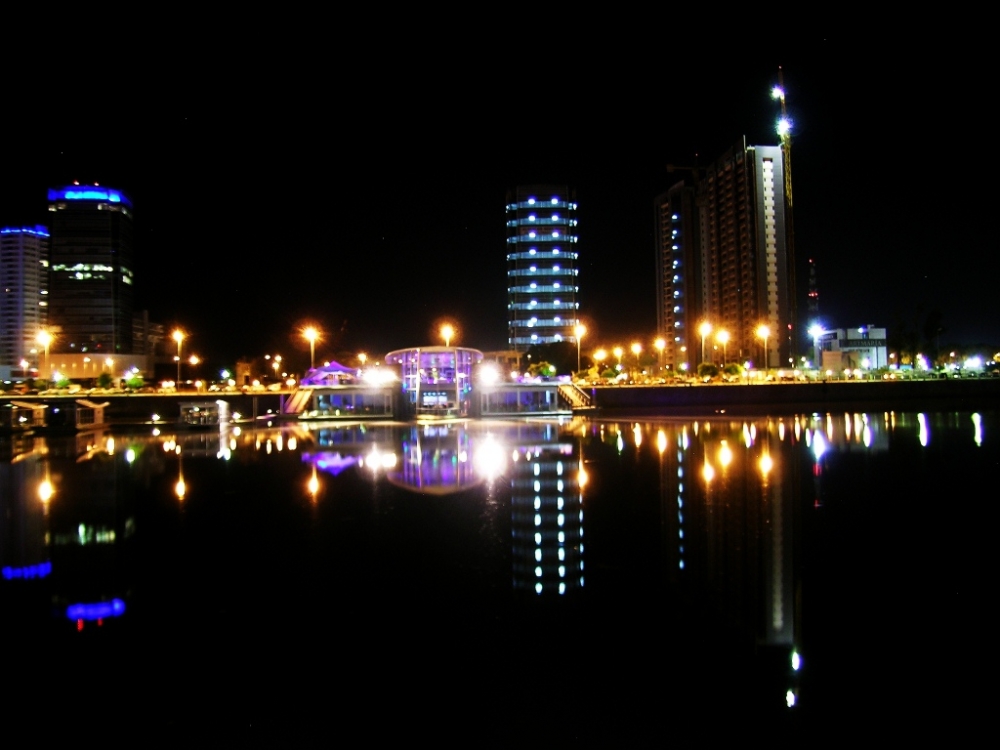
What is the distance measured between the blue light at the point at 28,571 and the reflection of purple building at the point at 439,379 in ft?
93.4

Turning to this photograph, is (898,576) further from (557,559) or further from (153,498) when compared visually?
(153,498)

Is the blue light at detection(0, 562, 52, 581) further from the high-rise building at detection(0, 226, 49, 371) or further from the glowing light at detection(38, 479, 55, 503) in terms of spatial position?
the high-rise building at detection(0, 226, 49, 371)

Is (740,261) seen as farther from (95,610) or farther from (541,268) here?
(95,610)

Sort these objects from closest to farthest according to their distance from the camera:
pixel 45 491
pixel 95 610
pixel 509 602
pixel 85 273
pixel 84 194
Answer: pixel 509 602 → pixel 95 610 → pixel 45 491 → pixel 84 194 → pixel 85 273

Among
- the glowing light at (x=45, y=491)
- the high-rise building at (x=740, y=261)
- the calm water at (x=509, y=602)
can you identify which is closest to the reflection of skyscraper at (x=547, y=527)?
the calm water at (x=509, y=602)

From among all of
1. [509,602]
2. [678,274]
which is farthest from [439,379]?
[678,274]

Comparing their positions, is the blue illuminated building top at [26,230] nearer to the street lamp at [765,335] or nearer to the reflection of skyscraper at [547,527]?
the street lamp at [765,335]

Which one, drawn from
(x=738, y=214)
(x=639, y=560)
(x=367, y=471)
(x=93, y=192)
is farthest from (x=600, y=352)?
(x=93, y=192)

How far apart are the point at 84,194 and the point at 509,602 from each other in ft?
387

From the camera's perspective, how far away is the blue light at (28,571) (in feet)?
25.3

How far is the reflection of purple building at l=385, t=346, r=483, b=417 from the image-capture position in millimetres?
36750

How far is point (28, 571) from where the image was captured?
310 inches

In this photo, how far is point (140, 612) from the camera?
641cm

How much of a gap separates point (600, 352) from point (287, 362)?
38588 millimetres
